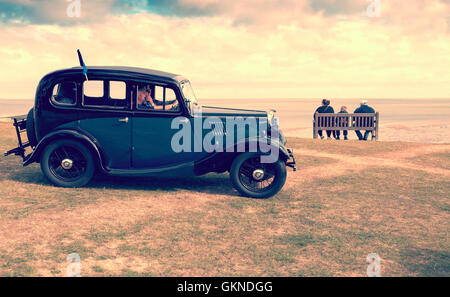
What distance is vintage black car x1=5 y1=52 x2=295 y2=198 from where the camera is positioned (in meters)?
6.93

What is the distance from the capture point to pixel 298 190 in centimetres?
759

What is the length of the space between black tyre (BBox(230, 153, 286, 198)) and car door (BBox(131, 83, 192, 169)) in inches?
→ 34.8

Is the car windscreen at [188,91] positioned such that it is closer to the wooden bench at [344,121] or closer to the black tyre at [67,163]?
the black tyre at [67,163]

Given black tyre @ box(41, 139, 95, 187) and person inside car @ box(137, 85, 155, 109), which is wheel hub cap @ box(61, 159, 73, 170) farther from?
person inside car @ box(137, 85, 155, 109)

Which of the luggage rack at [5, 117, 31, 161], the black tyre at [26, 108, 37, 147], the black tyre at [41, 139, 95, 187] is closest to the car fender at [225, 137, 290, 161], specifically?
the black tyre at [41, 139, 95, 187]

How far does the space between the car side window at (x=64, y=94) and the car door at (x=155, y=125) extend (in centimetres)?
115

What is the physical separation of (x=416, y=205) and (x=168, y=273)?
4.60 m

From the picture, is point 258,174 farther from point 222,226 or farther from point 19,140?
point 19,140

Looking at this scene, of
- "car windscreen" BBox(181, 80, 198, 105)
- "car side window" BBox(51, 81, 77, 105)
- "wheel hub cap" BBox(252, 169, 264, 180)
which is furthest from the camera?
"car windscreen" BBox(181, 80, 198, 105)

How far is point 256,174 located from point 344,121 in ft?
32.7

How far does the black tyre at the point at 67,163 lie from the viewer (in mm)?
6988
